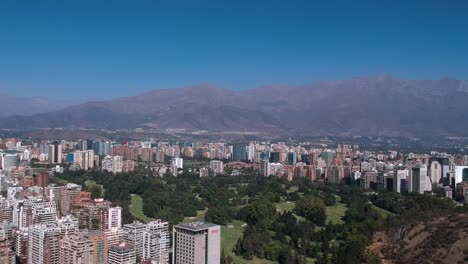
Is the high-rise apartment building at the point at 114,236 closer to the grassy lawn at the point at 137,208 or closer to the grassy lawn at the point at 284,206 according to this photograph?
the grassy lawn at the point at 137,208

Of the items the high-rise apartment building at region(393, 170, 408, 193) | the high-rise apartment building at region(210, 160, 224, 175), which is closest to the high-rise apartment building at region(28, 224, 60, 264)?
the high-rise apartment building at region(393, 170, 408, 193)

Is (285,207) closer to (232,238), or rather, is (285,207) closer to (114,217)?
(232,238)

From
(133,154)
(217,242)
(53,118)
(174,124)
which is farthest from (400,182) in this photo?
(53,118)

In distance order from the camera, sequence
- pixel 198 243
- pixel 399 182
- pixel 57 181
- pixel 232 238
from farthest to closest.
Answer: pixel 57 181 < pixel 399 182 < pixel 232 238 < pixel 198 243

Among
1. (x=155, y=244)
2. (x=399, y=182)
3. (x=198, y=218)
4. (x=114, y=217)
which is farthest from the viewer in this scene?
(x=399, y=182)

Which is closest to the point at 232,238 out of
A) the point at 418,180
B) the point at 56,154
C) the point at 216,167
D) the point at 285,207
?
the point at 285,207

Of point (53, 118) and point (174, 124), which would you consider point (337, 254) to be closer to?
point (174, 124)

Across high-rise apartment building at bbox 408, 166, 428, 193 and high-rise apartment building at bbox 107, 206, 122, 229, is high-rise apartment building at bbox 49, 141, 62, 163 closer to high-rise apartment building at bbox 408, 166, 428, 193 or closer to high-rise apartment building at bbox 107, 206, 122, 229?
high-rise apartment building at bbox 107, 206, 122, 229
